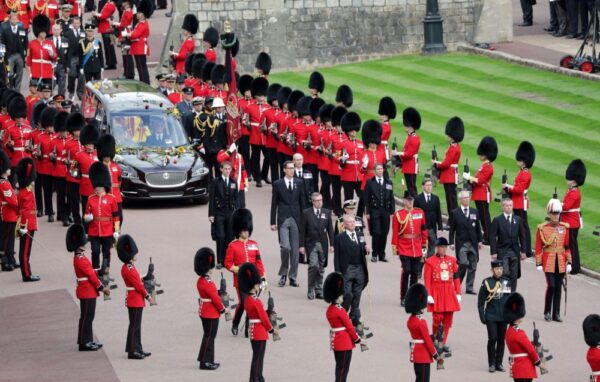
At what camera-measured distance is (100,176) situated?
2439cm

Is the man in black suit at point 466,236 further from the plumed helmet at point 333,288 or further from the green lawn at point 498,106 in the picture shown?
the plumed helmet at point 333,288

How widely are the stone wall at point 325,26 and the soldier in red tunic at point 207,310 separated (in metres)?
18.4

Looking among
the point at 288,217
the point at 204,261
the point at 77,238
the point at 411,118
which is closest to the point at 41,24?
the point at 411,118

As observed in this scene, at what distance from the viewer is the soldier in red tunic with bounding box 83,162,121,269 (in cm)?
2397

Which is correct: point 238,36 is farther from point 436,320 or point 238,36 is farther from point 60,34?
point 436,320

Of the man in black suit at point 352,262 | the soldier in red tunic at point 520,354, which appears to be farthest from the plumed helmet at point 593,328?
the man in black suit at point 352,262

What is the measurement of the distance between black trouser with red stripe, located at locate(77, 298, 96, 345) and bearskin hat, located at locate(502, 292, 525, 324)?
504 cm

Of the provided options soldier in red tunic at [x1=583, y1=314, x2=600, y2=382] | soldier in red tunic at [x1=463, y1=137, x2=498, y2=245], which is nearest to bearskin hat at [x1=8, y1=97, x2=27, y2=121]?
soldier in red tunic at [x1=463, y1=137, x2=498, y2=245]

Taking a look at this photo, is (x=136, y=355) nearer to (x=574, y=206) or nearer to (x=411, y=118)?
(x=574, y=206)

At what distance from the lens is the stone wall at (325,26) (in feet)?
128

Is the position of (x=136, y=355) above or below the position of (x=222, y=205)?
below

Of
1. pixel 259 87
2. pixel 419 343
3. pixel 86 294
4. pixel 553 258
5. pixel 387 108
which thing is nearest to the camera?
pixel 419 343

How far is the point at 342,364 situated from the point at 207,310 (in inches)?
77.9

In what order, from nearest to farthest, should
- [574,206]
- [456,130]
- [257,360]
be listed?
[257,360], [574,206], [456,130]
